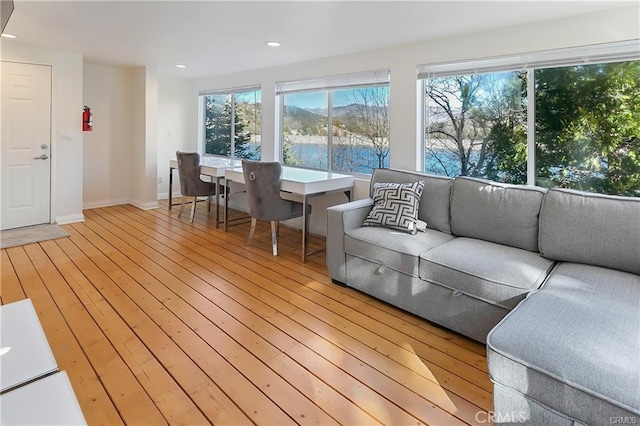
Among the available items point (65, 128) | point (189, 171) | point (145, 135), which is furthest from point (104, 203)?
point (189, 171)

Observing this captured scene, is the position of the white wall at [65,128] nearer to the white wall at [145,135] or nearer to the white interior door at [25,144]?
the white interior door at [25,144]

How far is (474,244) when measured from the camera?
8.77ft

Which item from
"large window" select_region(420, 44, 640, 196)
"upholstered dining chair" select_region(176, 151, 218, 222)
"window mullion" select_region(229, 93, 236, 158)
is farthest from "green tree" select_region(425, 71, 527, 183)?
"window mullion" select_region(229, 93, 236, 158)

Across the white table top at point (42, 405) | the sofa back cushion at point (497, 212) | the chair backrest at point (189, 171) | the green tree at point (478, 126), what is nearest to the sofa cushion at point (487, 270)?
the sofa back cushion at point (497, 212)

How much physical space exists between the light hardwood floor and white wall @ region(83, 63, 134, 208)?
8.08 feet

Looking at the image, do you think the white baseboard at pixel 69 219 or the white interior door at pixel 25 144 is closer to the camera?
the white interior door at pixel 25 144

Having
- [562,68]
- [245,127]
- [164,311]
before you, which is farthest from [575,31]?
[245,127]

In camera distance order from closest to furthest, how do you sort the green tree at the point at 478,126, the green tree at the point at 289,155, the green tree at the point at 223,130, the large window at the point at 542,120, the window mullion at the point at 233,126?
the large window at the point at 542,120, the green tree at the point at 478,126, the green tree at the point at 289,155, the green tree at the point at 223,130, the window mullion at the point at 233,126

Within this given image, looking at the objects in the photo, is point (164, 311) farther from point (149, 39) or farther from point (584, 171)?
point (584, 171)

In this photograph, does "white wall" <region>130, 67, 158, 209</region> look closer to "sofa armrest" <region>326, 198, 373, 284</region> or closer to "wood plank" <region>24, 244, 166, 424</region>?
"wood plank" <region>24, 244, 166, 424</region>

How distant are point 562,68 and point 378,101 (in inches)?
68.4

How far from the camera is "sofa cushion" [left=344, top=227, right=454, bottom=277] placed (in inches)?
103

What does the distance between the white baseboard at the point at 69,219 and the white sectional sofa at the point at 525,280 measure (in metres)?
3.98

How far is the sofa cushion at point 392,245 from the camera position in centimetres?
262
